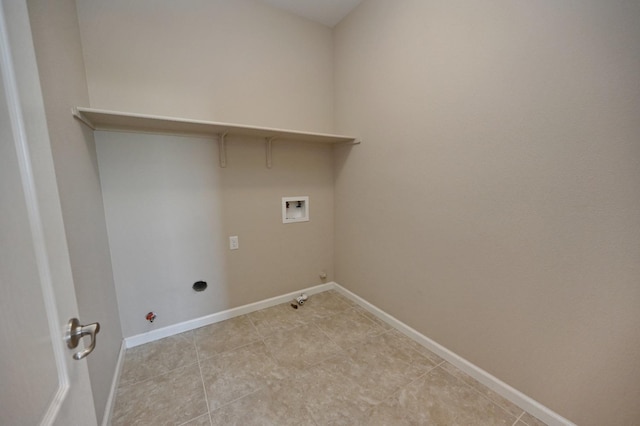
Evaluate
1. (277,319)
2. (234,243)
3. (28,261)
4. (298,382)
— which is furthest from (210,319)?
(28,261)

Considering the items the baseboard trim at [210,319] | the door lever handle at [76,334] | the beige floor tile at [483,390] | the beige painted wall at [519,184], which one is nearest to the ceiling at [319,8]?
the beige painted wall at [519,184]

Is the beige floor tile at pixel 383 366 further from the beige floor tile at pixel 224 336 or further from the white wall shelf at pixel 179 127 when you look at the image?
the white wall shelf at pixel 179 127

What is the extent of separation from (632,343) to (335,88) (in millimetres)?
2629

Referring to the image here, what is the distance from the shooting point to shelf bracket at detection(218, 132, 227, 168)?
79.0 inches

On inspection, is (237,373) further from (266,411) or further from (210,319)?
(210,319)

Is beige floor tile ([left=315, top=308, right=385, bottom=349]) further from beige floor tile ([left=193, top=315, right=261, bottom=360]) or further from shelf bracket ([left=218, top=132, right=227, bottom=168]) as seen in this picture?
shelf bracket ([left=218, top=132, right=227, bottom=168])

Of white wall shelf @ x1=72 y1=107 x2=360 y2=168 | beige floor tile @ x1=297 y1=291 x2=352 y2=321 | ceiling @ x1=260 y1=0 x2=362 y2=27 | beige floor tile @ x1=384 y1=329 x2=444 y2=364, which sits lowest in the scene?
beige floor tile @ x1=384 y1=329 x2=444 y2=364

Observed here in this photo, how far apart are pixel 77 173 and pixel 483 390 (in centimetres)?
254

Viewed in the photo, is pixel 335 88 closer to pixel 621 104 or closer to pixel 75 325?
pixel 621 104

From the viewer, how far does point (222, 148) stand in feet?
6.64

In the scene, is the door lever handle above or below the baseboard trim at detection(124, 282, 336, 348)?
above

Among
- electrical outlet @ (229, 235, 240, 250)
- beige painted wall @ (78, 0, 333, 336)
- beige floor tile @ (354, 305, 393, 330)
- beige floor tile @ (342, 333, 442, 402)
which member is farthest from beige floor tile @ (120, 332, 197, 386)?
beige floor tile @ (354, 305, 393, 330)

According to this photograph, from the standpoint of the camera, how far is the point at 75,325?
0.60 m

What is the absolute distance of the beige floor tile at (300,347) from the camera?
5.70 feet
